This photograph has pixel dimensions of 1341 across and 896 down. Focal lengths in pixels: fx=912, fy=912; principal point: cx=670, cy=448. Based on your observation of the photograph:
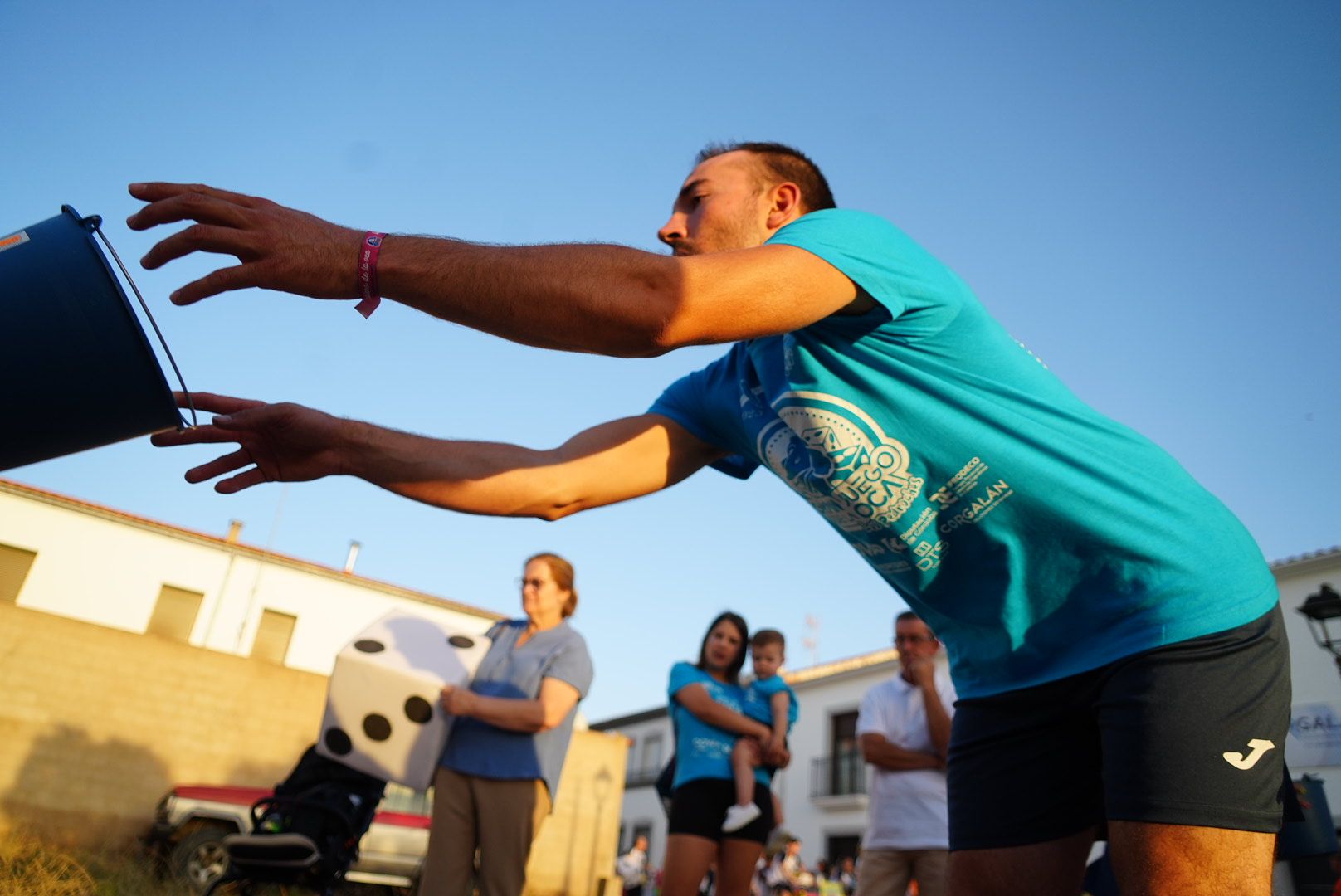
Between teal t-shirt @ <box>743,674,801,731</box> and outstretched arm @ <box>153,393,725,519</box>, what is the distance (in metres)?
3.05

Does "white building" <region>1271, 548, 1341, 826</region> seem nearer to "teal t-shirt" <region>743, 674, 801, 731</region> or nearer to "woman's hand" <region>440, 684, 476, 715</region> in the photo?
"teal t-shirt" <region>743, 674, 801, 731</region>

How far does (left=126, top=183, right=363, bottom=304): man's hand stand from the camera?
135 centimetres

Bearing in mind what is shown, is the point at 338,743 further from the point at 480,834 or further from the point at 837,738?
the point at 837,738

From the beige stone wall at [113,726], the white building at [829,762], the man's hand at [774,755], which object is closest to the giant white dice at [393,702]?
the man's hand at [774,755]

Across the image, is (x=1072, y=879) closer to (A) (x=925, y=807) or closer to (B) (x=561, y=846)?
(A) (x=925, y=807)

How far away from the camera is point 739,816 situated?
14.9 ft

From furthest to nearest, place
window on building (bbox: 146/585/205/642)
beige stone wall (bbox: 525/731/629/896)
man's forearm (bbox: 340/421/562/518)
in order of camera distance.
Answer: window on building (bbox: 146/585/205/642), beige stone wall (bbox: 525/731/629/896), man's forearm (bbox: 340/421/562/518)

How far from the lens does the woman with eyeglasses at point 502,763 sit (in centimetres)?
397

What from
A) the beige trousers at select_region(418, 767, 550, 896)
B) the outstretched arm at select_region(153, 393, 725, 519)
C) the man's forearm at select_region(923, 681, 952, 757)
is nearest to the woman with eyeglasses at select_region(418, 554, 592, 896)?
the beige trousers at select_region(418, 767, 550, 896)

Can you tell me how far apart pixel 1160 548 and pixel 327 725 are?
12.8 feet

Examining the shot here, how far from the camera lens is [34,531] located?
2481cm

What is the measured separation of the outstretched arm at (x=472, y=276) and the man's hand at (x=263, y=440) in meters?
0.51

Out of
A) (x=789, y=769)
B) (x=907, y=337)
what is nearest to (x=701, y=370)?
(x=907, y=337)

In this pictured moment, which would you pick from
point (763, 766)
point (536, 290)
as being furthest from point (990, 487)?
point (763, 766)
